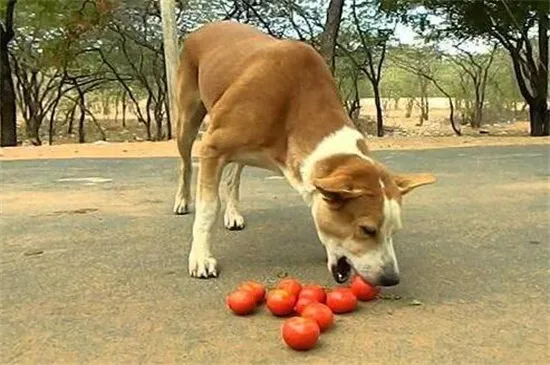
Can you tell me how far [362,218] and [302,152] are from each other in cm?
61

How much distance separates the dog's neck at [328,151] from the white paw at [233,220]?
119 centimetres

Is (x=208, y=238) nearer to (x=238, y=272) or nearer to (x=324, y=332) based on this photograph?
(x=238, y=272)

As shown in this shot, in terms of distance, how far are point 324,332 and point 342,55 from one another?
29.0 m

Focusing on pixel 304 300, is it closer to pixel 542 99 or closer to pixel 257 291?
pixel 257 291

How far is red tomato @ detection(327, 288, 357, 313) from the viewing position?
9.66ft

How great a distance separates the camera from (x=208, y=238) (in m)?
3.67

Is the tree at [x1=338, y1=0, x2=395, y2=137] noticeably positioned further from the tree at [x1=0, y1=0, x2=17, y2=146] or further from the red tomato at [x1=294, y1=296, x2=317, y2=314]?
the red tomato at [x1=294, y1=296, x2=317, y2=314]

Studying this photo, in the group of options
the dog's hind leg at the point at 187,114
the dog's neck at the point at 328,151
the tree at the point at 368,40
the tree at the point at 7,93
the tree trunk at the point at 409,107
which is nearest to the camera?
the dog's neck at the point at 328,151

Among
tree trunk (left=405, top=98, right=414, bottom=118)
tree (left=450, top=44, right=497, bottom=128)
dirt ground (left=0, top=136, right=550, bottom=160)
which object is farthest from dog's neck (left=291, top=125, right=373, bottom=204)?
tree trunk (left=405, top=98, right=414, bottom=118)

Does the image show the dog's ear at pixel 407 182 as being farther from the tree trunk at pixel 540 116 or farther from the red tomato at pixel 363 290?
the tree trunk at pixel 540 116

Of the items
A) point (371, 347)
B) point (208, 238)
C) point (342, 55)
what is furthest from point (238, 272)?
point (342, 55)

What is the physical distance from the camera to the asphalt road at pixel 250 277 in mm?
2574

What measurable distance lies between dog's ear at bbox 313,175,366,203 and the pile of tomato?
0.36 meters

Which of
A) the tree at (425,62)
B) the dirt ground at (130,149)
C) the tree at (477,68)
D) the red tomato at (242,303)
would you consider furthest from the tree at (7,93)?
the tree at (477,68)
